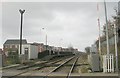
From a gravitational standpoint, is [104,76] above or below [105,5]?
below

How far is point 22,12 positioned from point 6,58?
8.03 m

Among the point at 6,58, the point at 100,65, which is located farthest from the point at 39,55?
the point at 100,65

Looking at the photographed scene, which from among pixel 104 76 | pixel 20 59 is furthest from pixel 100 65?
pixel 20 59

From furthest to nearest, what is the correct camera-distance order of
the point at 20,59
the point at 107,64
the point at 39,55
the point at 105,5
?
the point at 39,55 < the point at 20,59 < the point at 105,5 < the point at 107,64

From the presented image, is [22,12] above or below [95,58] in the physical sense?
above

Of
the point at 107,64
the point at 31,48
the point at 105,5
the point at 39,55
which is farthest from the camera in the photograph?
the point at 39,55

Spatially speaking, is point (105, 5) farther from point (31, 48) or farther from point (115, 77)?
point (31, 48)

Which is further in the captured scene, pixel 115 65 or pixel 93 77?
pixel 115 65

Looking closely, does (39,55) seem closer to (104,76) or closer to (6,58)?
(6,58)

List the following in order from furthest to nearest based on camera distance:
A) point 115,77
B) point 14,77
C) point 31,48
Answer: point 31,48
point 14,77
point 115,77


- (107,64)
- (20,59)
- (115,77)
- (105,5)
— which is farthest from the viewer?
(20,59)

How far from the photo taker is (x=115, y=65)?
21125mm

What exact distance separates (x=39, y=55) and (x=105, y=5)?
48.4m

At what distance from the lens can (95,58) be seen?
20.7 metres
